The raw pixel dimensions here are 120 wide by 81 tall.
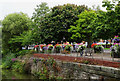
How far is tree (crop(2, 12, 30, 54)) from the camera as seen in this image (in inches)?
1254

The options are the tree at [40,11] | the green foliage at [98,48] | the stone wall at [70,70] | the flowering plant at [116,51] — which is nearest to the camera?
the stone wall at [70,70]

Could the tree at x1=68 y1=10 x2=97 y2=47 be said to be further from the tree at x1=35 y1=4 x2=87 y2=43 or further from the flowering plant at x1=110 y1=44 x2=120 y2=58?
the flowering plant at x1=110 y1=44 x2=120 y2=58

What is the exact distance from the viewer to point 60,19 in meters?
27.9

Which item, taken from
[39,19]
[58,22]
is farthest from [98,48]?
[39,19]

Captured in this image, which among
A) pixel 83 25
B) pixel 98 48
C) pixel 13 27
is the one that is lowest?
pixel 98 48

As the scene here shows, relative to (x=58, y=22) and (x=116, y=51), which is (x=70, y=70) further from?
(x=58, y=22)

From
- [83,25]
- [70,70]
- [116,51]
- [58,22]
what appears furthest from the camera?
[58,22]

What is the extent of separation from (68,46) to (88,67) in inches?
405

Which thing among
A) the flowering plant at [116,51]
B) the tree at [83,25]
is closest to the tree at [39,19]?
the tree at [83,25]

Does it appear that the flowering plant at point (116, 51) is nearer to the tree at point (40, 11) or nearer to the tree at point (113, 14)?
the tree at point (113, 14)

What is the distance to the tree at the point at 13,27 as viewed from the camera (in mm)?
31859

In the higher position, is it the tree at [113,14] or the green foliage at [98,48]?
the tree at [113,14]

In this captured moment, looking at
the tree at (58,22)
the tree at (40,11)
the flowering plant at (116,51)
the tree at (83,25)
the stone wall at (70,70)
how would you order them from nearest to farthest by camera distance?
the stone wall at (70,70)
the flowering plant at (116,51)
the tree at (83,25)
the tree at (58,22)
the tree at (40,11)

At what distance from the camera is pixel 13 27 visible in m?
31.4
